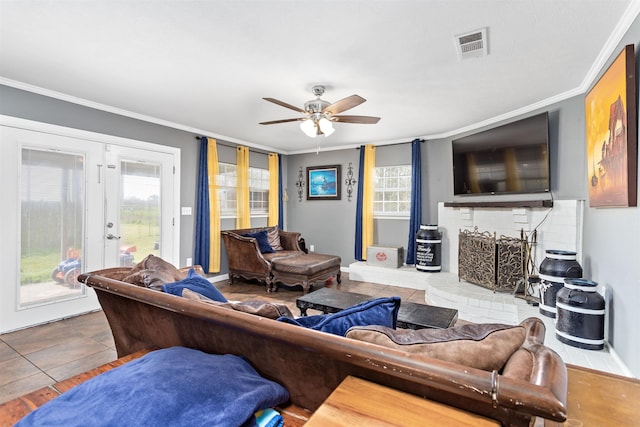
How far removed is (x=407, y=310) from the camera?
2.51 m

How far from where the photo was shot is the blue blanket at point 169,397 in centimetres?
88

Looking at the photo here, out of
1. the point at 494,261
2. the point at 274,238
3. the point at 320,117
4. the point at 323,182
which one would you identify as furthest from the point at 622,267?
the point at 323,182

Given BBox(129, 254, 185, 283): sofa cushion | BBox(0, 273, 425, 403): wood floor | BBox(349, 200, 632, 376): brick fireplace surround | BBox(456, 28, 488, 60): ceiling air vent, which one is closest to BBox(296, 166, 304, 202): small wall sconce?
BBox(349, 200, 632, 376): brick fireplace surround

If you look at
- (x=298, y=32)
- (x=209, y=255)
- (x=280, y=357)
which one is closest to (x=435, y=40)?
(x=298, y=32)

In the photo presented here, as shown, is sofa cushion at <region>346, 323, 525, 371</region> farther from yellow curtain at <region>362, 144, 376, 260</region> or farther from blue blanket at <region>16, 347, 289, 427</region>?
yellow curtain at <region>362, 144, 376, 260</region>

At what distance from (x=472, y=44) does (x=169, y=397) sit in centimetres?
273

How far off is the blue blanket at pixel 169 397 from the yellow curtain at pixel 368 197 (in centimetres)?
458

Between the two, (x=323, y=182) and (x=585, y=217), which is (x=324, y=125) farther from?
(x=323, y=182)

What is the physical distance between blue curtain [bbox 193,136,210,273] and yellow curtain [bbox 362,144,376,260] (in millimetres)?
2686

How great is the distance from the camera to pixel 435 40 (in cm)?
222

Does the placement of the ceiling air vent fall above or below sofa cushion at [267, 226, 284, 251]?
above

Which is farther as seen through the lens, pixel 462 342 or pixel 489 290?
pixel 489 290

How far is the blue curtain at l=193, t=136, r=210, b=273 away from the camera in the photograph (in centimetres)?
479

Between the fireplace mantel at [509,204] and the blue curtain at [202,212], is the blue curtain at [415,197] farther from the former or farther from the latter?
the blue curtain at [202,212]
